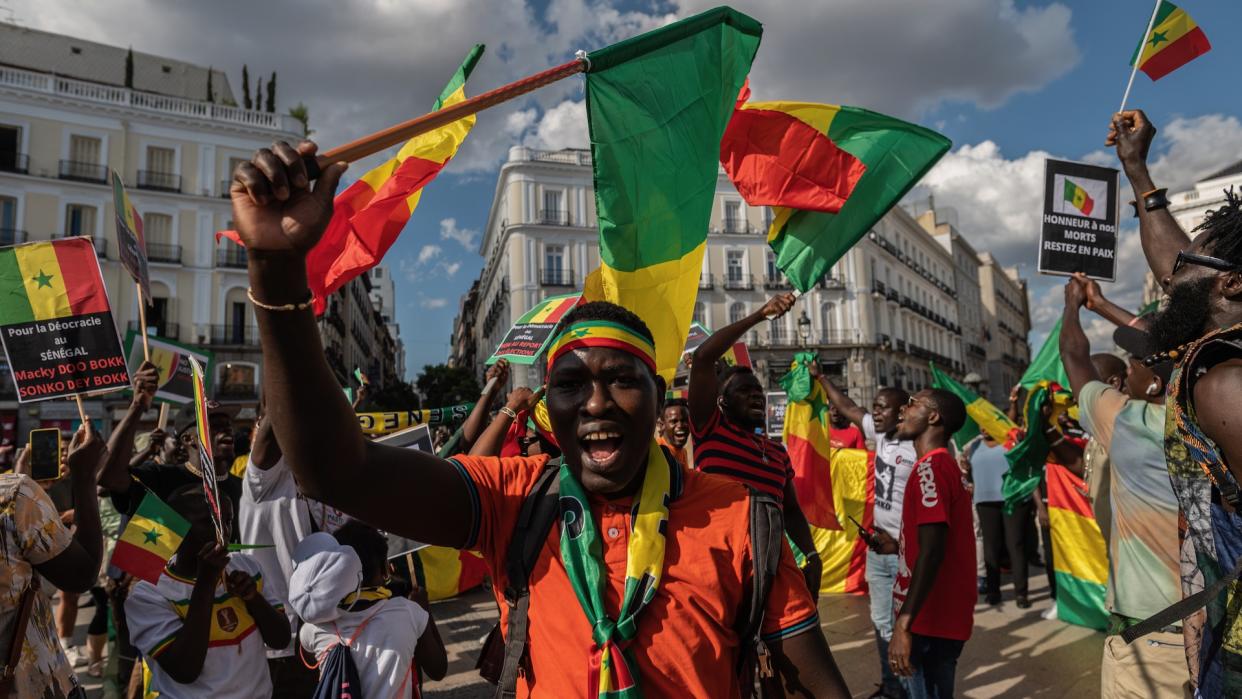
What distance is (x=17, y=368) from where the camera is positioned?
449cm

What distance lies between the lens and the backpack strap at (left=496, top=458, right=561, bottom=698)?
4.99 ft

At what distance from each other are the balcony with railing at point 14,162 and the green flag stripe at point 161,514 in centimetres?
3235

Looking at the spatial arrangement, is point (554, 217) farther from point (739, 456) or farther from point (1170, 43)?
point (739, 456)

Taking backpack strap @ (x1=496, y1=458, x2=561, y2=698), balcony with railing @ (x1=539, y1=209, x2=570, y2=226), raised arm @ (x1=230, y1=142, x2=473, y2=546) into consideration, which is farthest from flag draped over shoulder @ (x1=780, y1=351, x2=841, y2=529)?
balcony with railing @ (x1=539, y1=209, x2=570, y2=226)

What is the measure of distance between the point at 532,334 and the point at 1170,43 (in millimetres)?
4347

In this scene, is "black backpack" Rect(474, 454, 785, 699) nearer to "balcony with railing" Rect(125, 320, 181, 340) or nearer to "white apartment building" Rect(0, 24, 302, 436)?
"white apartment building" Rect(0, 24, 302, 436)

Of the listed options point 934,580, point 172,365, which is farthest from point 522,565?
point 172,365

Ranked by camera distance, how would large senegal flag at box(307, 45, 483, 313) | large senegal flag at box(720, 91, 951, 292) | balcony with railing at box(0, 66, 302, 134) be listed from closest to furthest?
1. large senegal flag at box(307, 45, 483, 313)
2. large senegal flag at box(720, 91, 951, 292)
3. balcony with railing at box(0, 66, 302, 134)

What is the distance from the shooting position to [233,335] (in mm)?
29469

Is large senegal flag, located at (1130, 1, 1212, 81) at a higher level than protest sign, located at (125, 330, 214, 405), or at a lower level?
higher

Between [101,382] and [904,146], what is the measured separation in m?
5.21

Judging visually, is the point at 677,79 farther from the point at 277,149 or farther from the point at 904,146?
the point at 277,149

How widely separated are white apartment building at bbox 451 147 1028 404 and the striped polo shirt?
2957cm

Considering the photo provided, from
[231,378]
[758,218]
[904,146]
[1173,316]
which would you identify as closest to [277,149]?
[1173,316]
